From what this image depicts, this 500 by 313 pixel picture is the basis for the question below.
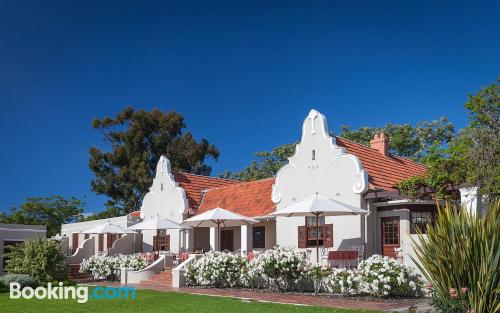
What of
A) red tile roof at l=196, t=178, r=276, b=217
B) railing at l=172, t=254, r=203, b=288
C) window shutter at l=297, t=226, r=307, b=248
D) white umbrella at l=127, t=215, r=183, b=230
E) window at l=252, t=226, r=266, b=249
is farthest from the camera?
window at l=252, t=226, r=266, b=249

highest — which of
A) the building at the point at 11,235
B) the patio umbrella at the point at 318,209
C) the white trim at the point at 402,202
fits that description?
the white trim at the point at 402,202

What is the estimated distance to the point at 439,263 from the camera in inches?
→ 474

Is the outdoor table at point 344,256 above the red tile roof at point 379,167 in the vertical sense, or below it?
below

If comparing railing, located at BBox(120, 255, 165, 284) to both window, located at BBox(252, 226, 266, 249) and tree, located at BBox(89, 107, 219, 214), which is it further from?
tree, located at BBox(89, 107, 219, 214)

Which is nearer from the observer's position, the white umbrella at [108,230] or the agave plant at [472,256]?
the agave plant at [472,256]

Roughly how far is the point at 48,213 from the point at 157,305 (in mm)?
44126

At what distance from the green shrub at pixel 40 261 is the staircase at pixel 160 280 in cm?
376

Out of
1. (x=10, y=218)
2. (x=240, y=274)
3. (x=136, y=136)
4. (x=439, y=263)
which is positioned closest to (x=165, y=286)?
(x=240, y=274)

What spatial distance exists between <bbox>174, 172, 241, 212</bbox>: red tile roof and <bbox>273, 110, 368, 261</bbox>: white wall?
777 cm

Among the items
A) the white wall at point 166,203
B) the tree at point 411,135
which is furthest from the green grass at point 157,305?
the tree at point 411,135

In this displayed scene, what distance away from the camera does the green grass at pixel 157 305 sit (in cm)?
1486

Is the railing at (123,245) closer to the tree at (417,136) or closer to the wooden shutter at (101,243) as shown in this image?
the wooden shutter at (101,243)

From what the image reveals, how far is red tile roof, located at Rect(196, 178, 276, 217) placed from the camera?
29253 millimetres

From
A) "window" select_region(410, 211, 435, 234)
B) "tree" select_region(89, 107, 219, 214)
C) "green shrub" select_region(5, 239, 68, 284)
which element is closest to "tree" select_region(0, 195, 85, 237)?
"tree" select_region(89, 107, 219, 214)
